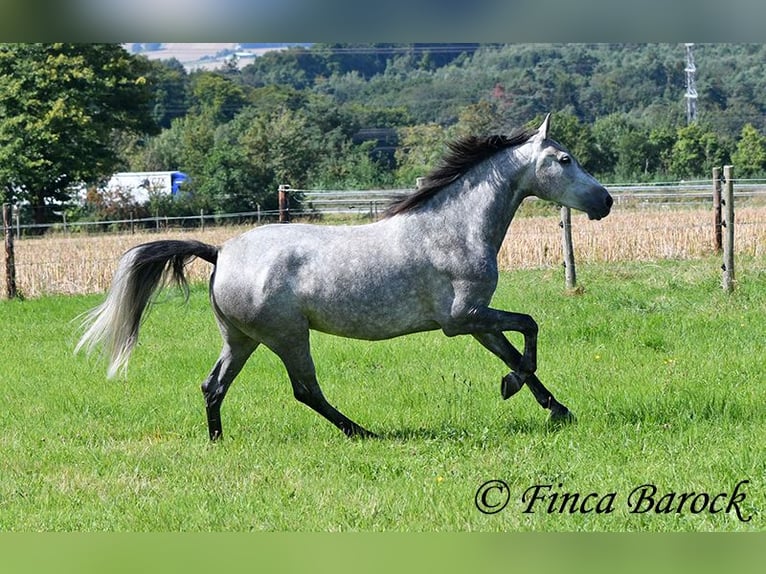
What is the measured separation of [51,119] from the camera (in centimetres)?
3819

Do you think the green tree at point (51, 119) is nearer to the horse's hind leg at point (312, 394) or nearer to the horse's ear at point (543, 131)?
the horse's hind leg at point (312, 394)

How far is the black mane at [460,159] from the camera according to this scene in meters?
6.67

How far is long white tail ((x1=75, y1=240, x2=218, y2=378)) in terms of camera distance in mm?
6516

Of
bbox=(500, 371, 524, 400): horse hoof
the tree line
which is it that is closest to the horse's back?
bbox=(500, 371, 524, 400): horse hoof

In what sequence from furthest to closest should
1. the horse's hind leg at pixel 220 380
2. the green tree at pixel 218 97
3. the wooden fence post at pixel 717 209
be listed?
the green tree at pixel 218 97
the wooden fence post at pixel 717 209
the horse's hind leg at pixel 220 380

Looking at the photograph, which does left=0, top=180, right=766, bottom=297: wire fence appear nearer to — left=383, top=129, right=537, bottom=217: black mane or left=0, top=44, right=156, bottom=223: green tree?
left=383, top=129, right=537, bottom=217: black mane

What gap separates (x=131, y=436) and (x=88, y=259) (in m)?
11.1

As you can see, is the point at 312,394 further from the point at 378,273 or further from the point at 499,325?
the point at 499,325

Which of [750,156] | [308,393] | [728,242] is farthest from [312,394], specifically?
[750,156]

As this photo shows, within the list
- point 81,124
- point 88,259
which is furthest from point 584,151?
point 88,259

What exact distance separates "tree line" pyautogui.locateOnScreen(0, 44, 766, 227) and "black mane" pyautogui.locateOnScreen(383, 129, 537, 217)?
16193 millimetres

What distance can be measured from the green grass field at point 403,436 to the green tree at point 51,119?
96.2 ft

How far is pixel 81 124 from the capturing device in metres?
38.6

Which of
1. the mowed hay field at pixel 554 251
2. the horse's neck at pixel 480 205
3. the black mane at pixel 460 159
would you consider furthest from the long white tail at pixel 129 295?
the mowed hay field at pixel 554 251
